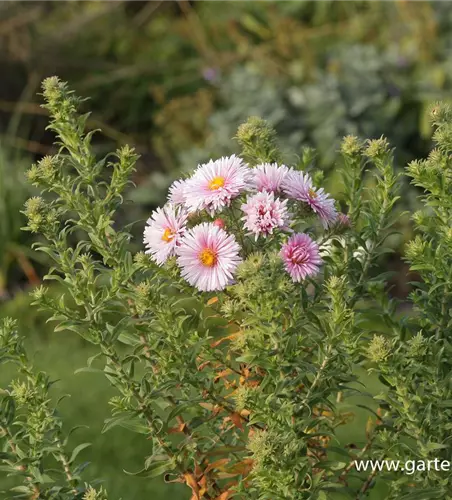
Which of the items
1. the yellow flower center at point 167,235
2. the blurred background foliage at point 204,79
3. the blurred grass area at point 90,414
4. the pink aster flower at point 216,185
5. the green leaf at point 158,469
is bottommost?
the green leaf at point 158,469

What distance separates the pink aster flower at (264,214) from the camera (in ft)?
6.63

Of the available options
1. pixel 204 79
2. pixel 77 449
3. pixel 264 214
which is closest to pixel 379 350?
pixel 264 214

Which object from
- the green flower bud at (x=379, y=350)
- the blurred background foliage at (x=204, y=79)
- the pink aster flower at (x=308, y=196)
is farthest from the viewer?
the blurred background foliage at (x=204, y=79)

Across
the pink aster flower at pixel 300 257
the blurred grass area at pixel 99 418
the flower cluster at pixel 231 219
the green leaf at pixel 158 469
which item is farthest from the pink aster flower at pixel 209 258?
the blurred grass area at pixel 99 418

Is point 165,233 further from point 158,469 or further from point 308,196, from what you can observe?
point 158,469

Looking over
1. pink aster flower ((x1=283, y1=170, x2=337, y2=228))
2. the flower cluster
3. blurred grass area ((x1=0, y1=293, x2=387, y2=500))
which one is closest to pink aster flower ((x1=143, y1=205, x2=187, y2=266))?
the flower cluster

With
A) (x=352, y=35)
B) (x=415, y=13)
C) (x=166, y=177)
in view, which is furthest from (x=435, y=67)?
(x=166, y=177)

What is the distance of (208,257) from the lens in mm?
2027

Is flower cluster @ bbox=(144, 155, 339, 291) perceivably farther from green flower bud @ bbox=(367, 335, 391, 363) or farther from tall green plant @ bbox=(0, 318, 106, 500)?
tall green plant @ bbox=(0, 318, 106, 500)

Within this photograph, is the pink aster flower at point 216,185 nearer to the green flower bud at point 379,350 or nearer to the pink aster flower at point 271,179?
the pink aster flower at point 271,179

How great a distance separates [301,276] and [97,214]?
19.1 inches

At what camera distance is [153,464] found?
222cm

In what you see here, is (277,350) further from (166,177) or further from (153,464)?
(166,177)

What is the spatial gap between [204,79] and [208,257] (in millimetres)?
7091
